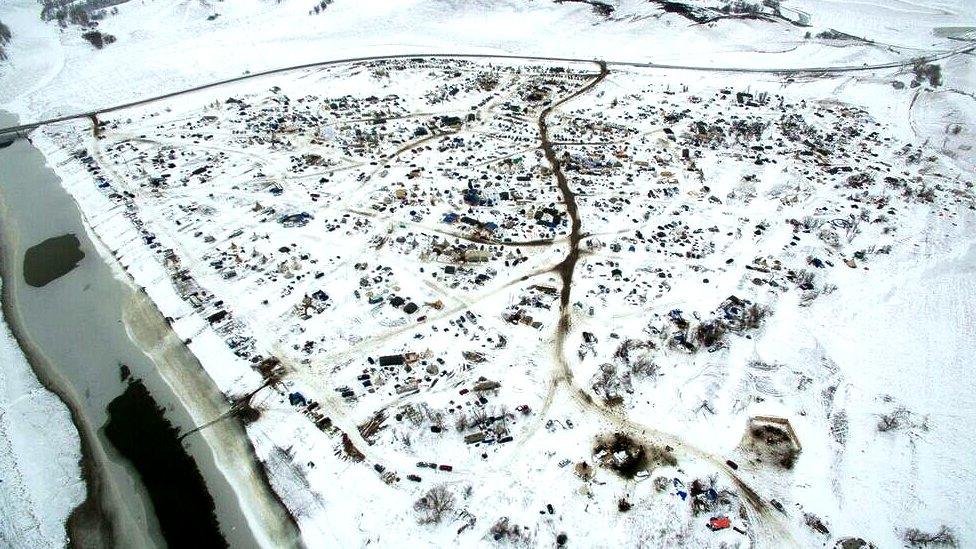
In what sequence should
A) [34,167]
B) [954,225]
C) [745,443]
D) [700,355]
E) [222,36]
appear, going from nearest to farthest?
1. [745,443]
2. [700,355]
3. [954,225]
4. [34,167]
5. [222,36]

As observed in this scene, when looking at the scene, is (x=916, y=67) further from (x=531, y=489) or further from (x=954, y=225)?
(x=531, y=489)

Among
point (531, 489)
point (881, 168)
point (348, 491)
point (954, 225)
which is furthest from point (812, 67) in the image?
point (348, 491)

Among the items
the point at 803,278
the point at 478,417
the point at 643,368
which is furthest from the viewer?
the point at 803,278

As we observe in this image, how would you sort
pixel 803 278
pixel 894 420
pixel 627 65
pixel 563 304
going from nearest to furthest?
pixel 894 420 → pixel 563 304 → pixel 803 278 → pixel 627 65

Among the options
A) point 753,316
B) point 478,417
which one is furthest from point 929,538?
point 478,417

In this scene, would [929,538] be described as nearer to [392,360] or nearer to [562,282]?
[562,282]

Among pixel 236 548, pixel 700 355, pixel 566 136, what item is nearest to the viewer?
pixel 236 548

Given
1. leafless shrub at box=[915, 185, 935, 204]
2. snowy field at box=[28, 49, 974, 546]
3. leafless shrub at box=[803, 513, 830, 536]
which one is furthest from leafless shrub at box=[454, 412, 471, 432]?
leafless shrub at box=[915, 185, 935, 204]

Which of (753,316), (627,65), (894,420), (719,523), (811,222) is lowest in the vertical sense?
(719,523)
